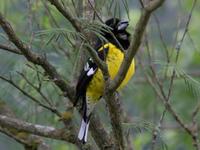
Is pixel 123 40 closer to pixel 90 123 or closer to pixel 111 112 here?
pixel 90 123

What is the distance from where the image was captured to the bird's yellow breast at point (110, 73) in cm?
393

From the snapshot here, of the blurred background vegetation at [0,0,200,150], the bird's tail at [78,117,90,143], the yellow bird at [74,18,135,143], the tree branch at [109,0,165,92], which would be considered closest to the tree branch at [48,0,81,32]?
the blurred background vegetation at [0,0,200,150]

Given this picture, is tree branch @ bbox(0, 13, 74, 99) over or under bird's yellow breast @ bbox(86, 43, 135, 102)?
over

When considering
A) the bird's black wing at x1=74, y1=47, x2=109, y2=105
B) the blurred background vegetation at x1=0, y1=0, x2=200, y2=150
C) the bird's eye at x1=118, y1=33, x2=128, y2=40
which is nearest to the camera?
the blurred background vegetation at x1=0, y1=0, x2=200, y2=150

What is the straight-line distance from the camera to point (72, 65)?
4082 millimetres

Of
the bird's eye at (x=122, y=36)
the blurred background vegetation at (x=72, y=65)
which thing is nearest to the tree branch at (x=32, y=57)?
the blurred background vegetation at (x=72, y=65)

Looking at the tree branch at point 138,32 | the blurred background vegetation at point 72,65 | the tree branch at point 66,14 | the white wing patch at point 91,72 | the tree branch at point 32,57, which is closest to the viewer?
the tree branch at point 138,32

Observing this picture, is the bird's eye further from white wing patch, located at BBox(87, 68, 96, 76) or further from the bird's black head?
white wing patch, located at BBox(87, 68, 96, 76)

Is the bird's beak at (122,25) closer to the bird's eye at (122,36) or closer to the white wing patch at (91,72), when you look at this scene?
the bird's eye at (122,36)

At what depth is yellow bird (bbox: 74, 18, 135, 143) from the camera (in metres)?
3.77

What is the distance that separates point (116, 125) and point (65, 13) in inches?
25.3

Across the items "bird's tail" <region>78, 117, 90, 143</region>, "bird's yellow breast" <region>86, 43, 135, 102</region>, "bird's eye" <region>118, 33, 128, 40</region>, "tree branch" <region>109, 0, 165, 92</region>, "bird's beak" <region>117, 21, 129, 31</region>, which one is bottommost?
"bird's tail" <region>78, 117, 90, 143</region>

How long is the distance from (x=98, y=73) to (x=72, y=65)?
6.3 inches

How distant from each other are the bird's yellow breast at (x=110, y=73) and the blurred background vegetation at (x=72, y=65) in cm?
15
